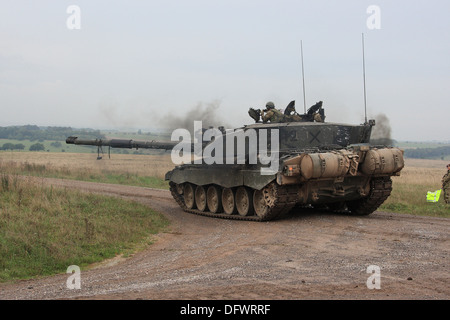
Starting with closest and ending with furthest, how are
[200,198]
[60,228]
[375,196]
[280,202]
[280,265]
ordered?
[280,265] < [60,228] < [280,202] < [375,196] < [200,198]

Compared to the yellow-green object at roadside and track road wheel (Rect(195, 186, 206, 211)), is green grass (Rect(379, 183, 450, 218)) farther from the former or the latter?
track road wheel (Rect(195, 186, 206, 211))

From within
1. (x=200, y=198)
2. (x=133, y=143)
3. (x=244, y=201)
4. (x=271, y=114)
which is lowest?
(x=200, y=198)

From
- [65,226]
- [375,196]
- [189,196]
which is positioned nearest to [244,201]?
[189,196]

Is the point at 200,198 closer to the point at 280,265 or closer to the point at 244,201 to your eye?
the point at 244,201

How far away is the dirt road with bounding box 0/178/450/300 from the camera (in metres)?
7.84

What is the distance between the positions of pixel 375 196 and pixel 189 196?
6.52 m

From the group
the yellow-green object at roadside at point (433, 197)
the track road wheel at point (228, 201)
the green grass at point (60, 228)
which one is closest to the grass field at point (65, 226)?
the green grass at point (60, 228)

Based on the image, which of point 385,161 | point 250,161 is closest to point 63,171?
point 250,161

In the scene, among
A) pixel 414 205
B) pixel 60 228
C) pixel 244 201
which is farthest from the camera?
pixel 414 205

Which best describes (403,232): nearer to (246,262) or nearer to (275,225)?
(275,225)

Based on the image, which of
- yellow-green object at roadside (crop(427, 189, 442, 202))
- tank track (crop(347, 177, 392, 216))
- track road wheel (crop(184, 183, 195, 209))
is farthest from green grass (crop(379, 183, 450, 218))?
track road wheel (crop(184, 183, 195, 209))

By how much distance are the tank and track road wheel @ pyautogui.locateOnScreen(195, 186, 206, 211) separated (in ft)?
0.11

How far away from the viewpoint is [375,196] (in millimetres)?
16609

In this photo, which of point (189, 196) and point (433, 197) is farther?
point (433, 197)
